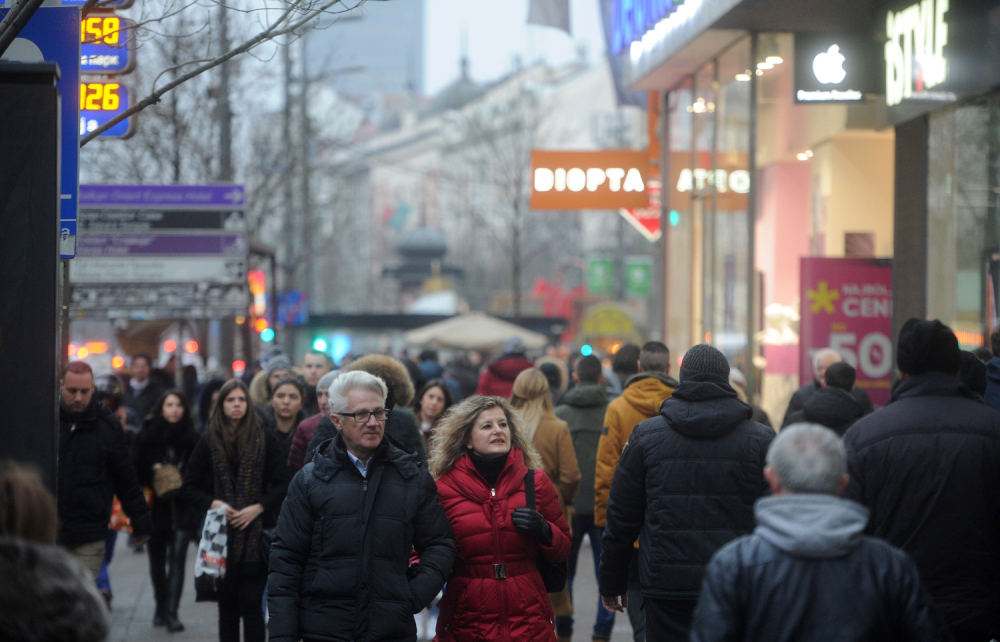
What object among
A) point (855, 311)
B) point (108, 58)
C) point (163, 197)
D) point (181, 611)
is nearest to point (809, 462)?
point (181, 611)

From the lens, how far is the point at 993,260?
8859mm

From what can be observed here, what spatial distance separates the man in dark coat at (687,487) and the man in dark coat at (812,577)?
1651mm

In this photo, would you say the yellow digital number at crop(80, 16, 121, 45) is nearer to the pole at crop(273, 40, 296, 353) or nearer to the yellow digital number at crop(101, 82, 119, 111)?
the yellow digital number at crop(101, 82, 119, 111)

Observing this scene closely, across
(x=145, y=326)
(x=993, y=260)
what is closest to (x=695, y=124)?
(x=993, y=260)

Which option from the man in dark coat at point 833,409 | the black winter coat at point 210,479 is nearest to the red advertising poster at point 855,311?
the man in dark coat at point 833,409

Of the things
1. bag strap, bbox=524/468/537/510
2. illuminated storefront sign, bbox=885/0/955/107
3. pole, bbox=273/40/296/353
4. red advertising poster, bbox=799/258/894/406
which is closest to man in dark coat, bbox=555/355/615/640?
bag strap, bbox=524/468/537/510

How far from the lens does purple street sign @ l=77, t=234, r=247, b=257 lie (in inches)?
603

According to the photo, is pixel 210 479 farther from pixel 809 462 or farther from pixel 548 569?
pixel 809 462

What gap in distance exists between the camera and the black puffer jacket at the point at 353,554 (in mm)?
4508

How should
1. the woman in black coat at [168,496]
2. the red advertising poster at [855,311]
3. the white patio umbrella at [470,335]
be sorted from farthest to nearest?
the white patio umbrella at [470,335], the red advertising poster at [855,311], the woman in black coat at [168,496]

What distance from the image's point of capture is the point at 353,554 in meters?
4.52

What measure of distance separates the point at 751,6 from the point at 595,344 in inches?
672

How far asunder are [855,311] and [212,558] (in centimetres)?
803

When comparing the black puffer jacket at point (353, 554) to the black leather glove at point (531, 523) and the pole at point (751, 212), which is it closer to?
the black leather glove at point (531, 523)
